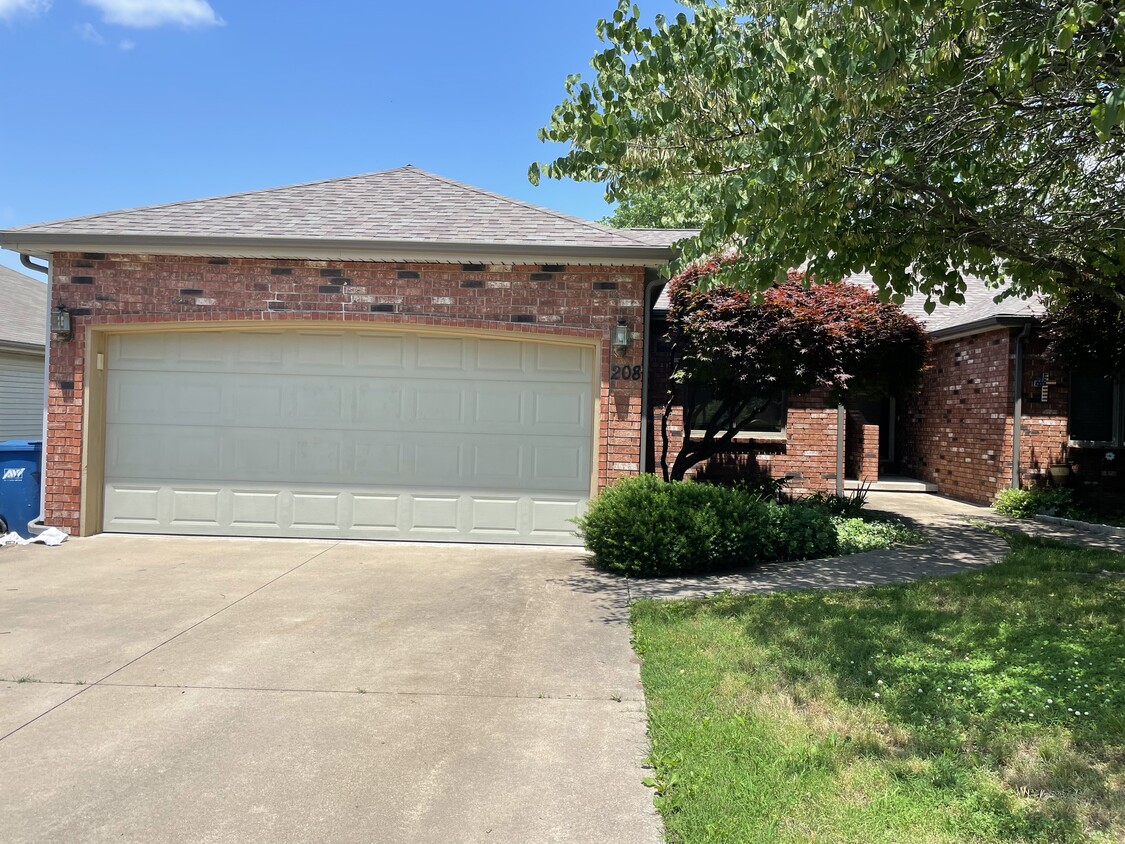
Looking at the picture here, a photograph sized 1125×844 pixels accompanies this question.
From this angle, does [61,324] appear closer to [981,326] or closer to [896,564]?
[896,564]

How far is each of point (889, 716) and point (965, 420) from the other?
37.1 ft

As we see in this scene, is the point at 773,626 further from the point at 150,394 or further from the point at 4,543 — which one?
the point at 4,543

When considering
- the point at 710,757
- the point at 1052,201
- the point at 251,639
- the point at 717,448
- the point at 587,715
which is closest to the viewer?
the point at 710,757

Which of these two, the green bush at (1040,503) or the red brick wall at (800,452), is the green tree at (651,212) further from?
the green bush at (1040,503)

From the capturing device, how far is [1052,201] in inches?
308

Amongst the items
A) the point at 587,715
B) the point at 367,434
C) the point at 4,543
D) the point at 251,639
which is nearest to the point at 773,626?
the point at 587,715

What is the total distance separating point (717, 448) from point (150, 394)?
7.22 metres

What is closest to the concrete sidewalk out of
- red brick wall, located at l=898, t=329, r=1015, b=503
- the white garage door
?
red brick wall, located at l=898, t=329, r=1015, b=503

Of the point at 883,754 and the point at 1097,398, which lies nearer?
the point at 883,754

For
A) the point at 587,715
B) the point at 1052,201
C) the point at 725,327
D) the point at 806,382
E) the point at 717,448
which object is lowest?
the point at 587,715

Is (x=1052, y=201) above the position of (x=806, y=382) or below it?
above

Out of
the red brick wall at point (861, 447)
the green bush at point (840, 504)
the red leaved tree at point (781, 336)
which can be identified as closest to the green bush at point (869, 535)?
the green bush at point (840, 504)

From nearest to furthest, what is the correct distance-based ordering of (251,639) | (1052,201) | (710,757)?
(710,757) < (251,639) < (1052,201)

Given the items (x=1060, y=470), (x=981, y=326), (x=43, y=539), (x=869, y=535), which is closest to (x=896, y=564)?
(x=869, y=535)
